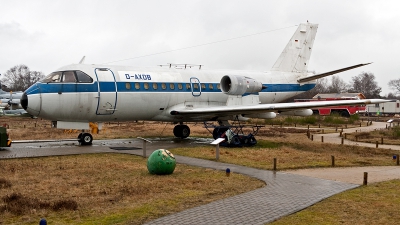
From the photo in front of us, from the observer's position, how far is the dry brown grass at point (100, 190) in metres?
8.95

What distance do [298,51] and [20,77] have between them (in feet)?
441

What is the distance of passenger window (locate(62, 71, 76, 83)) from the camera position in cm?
2202

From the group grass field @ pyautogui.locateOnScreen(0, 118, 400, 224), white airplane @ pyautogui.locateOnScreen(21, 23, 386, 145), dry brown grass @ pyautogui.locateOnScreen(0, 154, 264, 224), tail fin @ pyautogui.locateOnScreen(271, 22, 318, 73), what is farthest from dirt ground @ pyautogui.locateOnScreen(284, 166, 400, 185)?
tail fin @ pyautogui.locateOnScreen(271, 22, 318, 73)

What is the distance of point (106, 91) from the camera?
23109mm

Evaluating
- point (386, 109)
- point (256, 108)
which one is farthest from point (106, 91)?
point (386, 109)

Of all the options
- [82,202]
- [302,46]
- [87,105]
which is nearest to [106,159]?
[87,105]

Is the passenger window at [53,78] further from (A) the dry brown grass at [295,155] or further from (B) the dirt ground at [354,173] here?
(B) the dirt ground at [354,173]

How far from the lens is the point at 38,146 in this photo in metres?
22.2

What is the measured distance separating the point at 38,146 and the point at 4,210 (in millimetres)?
13752

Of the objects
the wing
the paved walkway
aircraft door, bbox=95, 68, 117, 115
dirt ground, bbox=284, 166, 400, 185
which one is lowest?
dirt ground, bbox=284, 166, 400, 185

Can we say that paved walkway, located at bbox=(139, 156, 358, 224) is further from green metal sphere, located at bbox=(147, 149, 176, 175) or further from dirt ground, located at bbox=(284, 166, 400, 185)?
green metal sphere, located at bbox=(147, 149, 176, 175)

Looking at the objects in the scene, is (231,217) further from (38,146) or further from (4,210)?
(38,146)

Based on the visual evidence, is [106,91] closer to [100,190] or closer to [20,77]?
[100,190]

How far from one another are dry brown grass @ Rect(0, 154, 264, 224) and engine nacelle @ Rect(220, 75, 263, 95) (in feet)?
36.7
